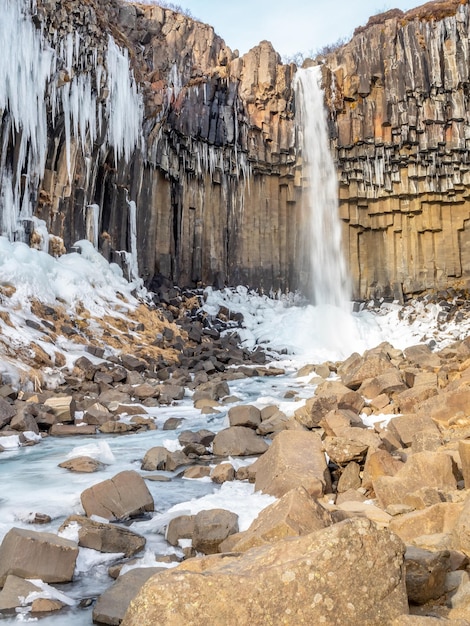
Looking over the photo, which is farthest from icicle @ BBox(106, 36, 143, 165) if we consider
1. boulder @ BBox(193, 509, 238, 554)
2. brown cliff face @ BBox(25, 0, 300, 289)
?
boulder @ BBox(193, 509, 238, 554)

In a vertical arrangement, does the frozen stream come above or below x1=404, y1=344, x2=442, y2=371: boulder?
below

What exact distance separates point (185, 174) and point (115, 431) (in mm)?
16624

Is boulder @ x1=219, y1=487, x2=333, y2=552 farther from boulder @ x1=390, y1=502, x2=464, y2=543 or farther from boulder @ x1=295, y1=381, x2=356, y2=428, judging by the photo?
boulder @ x1=295, y1=381, x2=356, y2=428

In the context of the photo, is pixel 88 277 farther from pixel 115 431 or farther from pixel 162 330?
pixel 115 431

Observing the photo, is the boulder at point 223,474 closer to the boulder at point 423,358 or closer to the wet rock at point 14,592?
the wet rock at point 14,592

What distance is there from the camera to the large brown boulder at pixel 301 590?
86.1 inches

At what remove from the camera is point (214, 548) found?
12.8 feet

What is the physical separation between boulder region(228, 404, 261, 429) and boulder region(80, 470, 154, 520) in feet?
10.5

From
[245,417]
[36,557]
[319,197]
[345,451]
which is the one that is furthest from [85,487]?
[319,197]

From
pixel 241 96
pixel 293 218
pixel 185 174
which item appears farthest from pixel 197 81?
pixel 293 218

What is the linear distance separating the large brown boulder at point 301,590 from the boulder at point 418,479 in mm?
1831

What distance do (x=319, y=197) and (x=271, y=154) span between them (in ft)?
9.93

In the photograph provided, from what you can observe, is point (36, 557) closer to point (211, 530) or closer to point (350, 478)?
point (211, 530)

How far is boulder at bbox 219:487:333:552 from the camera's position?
124 inches
